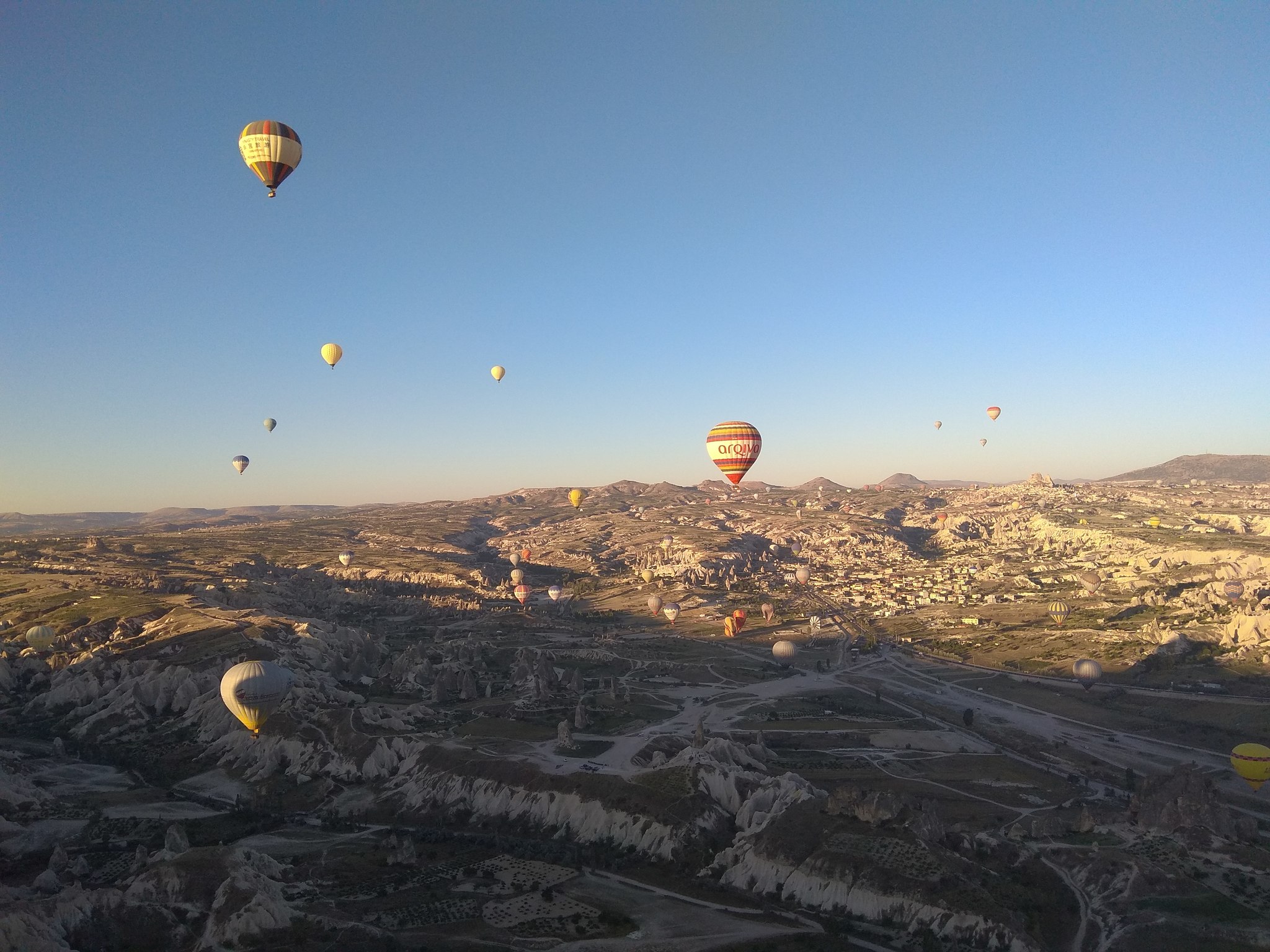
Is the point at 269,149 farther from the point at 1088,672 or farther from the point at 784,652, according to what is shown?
the point at 1088,672

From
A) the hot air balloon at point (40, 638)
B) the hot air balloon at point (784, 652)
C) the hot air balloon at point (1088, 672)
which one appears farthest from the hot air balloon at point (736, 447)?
the hot air balloon at point (40, 638)

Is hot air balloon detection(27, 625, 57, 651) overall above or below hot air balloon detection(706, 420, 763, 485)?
below

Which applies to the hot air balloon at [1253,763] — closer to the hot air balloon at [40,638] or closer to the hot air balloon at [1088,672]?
the hot air balloon at [1088,672]

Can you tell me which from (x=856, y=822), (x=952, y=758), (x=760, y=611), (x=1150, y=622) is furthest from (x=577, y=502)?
(x=856, y=822)

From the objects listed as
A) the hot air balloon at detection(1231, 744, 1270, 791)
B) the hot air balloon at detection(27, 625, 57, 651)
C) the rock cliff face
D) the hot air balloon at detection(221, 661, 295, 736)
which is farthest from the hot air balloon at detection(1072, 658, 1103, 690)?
the hot air balloon at detection(27, 625, 57, 651)

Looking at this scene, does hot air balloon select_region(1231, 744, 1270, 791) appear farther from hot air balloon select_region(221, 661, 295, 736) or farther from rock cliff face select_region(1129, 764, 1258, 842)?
hot air balloon select_region(221, 661, 295, 736)

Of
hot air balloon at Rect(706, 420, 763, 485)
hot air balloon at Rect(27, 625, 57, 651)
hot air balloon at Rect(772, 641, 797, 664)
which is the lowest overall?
hot air balloon at Rect(772, 641, 797, 664)

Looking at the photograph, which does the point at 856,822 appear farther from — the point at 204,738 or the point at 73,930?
the point at 204,738
